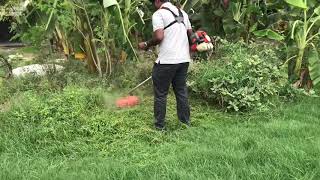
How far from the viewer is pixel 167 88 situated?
568 cm

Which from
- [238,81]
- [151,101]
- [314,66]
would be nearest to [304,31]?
[314,66]

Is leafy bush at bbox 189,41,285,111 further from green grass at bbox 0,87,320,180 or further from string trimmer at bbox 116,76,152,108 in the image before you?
string trimmer at bbox 116,76,152,108

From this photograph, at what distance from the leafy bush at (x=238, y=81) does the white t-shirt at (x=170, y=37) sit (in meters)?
1.02

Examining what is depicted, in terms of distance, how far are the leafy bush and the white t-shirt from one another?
1020 millimetres

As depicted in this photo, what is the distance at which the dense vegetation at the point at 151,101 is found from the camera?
4.59 meters

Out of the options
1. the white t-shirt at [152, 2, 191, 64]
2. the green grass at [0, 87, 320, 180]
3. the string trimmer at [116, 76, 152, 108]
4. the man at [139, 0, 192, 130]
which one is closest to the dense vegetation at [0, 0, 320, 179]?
the green grass at [0, 87, 320, 180]

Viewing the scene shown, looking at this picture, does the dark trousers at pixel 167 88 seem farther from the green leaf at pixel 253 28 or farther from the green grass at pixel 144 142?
the green leaf at pixel 253 28

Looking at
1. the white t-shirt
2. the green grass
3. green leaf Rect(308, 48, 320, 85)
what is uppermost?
the white t-shirt

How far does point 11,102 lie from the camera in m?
6.02

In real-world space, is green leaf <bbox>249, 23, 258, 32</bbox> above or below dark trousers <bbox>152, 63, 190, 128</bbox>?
above

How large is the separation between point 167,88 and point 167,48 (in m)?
0.48

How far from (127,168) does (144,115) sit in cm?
166

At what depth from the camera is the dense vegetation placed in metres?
4.59

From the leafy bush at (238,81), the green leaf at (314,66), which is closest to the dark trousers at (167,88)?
the leafy bush at (238,81)
